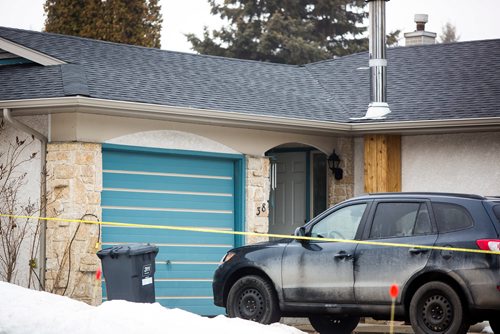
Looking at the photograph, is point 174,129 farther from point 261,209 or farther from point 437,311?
point 437,311

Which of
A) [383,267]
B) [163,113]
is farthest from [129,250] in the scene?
[383,267]

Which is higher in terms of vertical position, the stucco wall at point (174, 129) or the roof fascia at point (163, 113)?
the roof fascia at point (163, 113)

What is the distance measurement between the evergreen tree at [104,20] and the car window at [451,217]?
2651 centimetres

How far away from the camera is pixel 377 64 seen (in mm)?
20281

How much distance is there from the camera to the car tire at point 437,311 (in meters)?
12.9

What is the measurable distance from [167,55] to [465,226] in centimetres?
917

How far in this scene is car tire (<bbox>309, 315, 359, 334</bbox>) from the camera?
15305mm

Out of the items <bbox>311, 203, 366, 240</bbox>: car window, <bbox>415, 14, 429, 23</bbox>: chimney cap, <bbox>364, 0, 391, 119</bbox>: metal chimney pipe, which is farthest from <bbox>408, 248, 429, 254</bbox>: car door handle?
<bbox>415, 14, 429, 23</bbox>: chimney cap

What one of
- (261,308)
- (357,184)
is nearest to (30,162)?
(261,308)

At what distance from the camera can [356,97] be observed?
21.1m

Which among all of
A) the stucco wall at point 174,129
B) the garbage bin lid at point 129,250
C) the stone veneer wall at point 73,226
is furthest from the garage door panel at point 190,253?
the garbage bin lid at point 129,250

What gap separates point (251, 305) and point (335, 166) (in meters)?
6.09

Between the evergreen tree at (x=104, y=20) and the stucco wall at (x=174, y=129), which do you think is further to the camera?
the evergreen tree at (x=104, y=20)

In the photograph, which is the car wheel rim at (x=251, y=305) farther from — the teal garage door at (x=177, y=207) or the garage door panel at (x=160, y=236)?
the garage door panel at (x=160, y=236)
